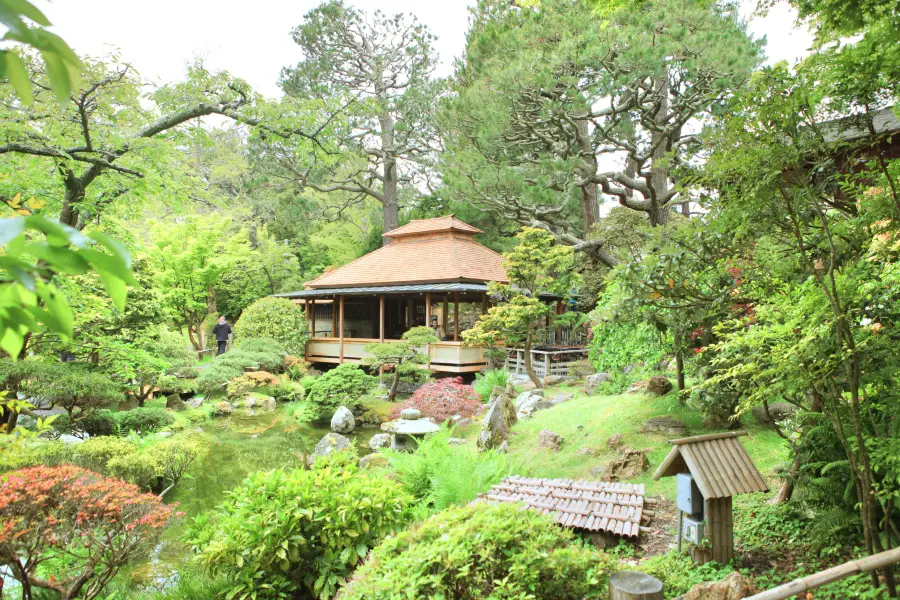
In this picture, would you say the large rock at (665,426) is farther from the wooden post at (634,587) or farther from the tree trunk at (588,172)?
the tree trunk at (588,172)

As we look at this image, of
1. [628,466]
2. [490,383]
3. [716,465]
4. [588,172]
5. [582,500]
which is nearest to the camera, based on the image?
[716,465]

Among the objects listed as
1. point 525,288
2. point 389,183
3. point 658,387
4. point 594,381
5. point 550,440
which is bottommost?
point 550,440

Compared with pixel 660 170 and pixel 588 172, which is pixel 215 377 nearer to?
pixel 588 172

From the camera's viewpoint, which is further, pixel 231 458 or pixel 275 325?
pixel 275 325

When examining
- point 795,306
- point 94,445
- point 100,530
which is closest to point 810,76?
point 795,306

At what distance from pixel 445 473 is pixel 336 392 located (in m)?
7.45

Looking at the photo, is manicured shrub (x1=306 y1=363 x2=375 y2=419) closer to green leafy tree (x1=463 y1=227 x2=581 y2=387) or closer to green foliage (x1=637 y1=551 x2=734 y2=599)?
green leafy tree (x1=463 y1=227 x2=581 y2=387)

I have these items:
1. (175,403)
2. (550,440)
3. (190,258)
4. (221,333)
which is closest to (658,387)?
(550,440)

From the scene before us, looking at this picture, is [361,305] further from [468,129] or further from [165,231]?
[468,129]

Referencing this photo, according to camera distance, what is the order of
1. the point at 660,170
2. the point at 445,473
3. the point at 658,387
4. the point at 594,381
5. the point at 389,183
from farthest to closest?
the point at 389,183
the point at 660,170
the point at 594,381
the point at 658,387
the point at 445,473

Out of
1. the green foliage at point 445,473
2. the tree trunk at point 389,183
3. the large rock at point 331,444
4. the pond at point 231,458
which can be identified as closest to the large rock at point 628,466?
the green foliage at point 445,473

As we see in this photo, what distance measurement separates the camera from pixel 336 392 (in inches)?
488

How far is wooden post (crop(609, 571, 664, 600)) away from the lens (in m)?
2.50

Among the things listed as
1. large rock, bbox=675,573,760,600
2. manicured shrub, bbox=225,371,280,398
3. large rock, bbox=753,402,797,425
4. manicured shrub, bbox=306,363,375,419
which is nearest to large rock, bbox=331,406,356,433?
manicured shrub, bbox=306,363,375,419
